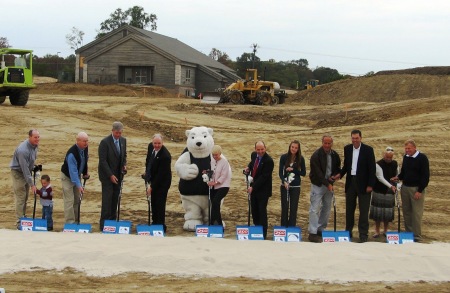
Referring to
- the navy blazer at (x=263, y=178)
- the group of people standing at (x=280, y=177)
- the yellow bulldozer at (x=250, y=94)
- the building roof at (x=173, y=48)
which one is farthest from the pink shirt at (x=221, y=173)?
the building roof at (x=173, y=48)

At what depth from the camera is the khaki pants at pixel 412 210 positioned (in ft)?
32.7

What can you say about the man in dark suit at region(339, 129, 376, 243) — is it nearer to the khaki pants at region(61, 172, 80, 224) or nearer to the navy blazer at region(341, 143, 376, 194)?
the navy blazer at region(341, 143, 376, 194)

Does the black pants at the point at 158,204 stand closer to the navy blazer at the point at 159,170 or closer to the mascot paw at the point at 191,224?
the navy blazer at the point at 159,170

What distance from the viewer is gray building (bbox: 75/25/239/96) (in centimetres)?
4625

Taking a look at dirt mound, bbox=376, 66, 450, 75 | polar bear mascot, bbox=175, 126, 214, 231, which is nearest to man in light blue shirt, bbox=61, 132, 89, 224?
polar bear mascot, bbox=175, 126, 214, 231

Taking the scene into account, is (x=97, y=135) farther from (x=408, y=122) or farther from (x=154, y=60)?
(x=154, y=60)

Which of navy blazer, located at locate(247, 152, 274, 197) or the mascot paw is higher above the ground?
navy blazer, located at locate(247, 152, 274, 197)

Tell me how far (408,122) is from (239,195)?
33.0 ft

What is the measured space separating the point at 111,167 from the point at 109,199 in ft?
1.74

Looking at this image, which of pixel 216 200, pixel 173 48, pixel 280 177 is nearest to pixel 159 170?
pixel 216 200

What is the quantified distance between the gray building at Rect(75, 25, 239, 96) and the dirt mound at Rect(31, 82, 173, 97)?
4163 millimetres

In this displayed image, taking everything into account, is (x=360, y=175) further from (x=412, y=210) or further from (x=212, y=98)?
(x=212, y=98)

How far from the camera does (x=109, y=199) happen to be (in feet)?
33.1

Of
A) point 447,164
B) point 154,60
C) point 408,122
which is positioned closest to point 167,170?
point 447,164
